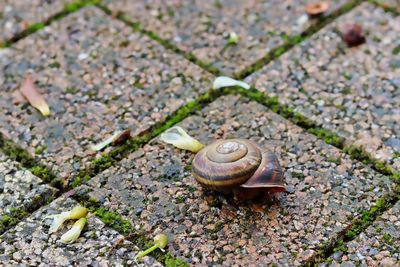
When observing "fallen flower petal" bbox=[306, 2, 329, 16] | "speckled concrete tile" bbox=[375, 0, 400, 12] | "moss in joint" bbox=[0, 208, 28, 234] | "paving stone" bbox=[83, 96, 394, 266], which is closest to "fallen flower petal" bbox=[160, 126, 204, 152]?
"paving stone" bbox=[83, 96, 394, 266]

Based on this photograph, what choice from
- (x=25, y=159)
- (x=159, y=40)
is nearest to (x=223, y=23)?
(x=159, y=40)

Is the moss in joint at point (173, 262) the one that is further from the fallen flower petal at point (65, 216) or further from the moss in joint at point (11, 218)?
the moss in joint at point (11, 218)

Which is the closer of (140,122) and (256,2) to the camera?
(140,122)

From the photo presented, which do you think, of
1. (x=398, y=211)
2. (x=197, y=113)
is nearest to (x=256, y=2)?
(x=197, y=113)

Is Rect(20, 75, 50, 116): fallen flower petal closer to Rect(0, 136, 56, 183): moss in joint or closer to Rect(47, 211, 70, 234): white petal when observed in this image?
Rect(0, 136, 56, 183): moss in joint

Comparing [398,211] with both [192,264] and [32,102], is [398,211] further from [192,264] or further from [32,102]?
[32,102]

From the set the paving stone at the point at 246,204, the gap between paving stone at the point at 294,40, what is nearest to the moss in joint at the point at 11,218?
the paving stone at the point at 246,204

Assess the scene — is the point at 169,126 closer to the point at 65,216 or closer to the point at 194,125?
the point at 194,125
